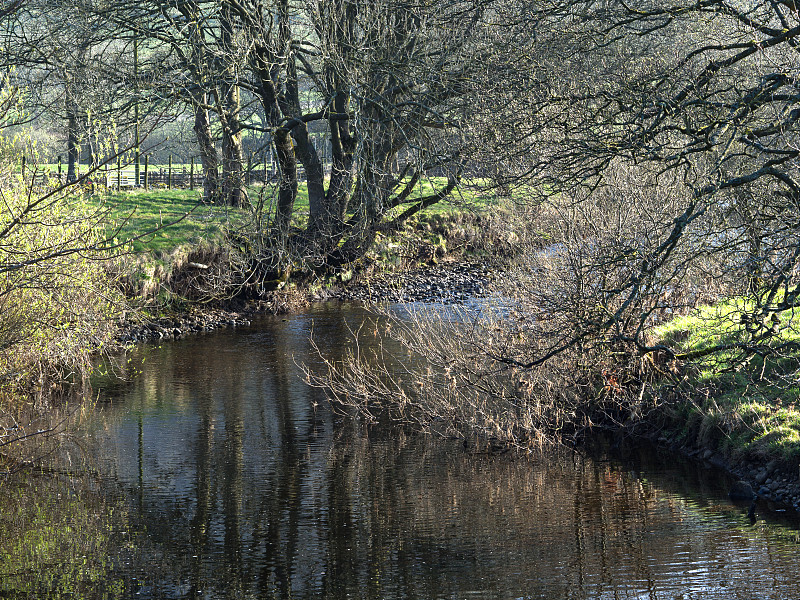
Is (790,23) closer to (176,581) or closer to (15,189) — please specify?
(176,581)

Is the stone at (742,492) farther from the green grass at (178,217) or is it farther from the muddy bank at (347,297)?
the muddy bank at (347,297)

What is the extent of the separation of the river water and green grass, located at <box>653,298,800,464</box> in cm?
57

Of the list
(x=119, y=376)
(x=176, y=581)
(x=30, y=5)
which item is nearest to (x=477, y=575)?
(x=176, y=581)

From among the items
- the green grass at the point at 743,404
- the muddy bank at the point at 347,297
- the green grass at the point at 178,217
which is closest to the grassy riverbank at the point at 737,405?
the green grass at the point at 743,404

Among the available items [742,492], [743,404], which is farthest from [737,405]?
[742,492]

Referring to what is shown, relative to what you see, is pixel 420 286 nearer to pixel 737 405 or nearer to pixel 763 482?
pixel 737 405

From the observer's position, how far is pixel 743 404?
1105cm

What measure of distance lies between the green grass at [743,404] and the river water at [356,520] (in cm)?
57

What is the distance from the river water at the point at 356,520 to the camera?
7.92 m

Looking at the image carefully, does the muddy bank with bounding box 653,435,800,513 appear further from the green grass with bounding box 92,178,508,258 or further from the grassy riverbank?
the green grass with bounding box 92,178,508,258

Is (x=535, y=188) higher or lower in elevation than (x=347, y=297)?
higher

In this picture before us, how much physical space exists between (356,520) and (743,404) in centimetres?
524

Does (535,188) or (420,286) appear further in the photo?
(420,286)

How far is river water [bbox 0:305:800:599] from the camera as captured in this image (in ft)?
26.0
